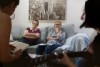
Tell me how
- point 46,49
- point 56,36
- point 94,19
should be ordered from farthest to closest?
point 56,36 → point 46,49 → point 94,19

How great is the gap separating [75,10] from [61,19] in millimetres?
367

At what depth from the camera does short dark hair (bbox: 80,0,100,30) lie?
1093mm

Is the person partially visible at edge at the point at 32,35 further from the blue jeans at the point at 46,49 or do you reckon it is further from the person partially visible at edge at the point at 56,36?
the blue jeans at the point at 46,49

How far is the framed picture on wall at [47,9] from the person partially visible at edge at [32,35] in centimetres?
47

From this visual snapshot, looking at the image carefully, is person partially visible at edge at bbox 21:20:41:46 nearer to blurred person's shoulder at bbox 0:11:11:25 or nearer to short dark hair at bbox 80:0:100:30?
blurred person's shoulder at bbox 0:11:11:25

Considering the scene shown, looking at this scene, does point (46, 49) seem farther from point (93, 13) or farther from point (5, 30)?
point (93, 13)

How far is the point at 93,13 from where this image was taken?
1.11 m

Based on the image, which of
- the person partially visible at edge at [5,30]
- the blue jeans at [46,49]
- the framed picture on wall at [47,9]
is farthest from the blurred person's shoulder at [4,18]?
the framed picture on wall at [47,9]

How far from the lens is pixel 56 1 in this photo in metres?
5.05

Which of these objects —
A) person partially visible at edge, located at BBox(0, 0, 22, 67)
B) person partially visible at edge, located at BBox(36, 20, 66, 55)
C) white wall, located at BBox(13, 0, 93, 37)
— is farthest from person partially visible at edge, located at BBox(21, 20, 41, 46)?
person partially visible at edge, located at BBox(0, 0, 22, 67)

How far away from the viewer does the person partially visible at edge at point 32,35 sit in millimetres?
4566

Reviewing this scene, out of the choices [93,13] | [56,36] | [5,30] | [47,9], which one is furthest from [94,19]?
[47,9]

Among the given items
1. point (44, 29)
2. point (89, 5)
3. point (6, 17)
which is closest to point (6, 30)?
point (6, 17)

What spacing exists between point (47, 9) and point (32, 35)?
0.82 meters
